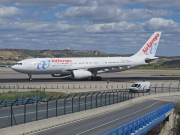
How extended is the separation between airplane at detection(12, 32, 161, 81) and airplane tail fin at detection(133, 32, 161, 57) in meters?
1.57

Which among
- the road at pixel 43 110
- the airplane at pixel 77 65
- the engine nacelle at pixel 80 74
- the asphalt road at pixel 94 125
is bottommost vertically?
the asphalt road at pixel 94 125

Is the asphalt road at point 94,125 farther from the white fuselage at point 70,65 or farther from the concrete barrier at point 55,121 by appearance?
the white fuselage at point 70,65

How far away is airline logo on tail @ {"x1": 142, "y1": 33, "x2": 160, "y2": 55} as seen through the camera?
330 feet

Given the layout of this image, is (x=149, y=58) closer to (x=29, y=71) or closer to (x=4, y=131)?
(x=29, y=71)

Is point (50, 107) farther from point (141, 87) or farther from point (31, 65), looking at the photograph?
point (31, 65)

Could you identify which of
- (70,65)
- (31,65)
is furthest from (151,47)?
(31,65)

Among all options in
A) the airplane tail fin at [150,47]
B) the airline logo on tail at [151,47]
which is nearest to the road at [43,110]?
the airplane tail fin at [150,47]

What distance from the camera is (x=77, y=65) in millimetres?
88188

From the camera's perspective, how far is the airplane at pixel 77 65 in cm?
8294

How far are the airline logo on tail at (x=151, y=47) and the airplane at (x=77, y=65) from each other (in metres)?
2.25

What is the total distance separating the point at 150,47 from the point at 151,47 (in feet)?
1.17

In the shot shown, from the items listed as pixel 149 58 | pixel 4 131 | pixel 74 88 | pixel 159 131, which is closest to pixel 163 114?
pixel 159 131

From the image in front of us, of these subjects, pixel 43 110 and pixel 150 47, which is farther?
pixel 150 47

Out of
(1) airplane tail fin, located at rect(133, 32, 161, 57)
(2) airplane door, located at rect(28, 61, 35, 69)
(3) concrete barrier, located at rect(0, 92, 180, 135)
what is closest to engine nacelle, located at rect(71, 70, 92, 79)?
(2) airplane door, located at rect(28, 61, 35, 69)
